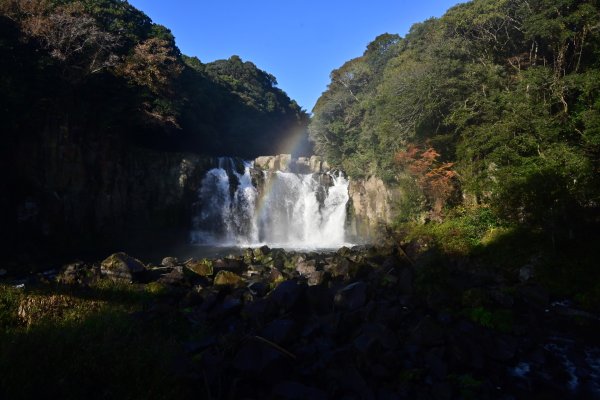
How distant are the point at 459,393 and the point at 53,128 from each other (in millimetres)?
23844

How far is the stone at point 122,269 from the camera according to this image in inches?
489

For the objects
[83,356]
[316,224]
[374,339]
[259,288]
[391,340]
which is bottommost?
[259,288]

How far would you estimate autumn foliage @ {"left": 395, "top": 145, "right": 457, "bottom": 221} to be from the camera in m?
20.1

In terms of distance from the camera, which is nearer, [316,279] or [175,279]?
[316,279]

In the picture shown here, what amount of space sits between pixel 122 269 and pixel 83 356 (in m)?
8.45

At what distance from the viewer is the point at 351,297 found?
8852mm

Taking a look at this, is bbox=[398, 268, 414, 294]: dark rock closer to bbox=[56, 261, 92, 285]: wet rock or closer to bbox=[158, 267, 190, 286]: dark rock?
bbox=[158, 267, 190, 286]: dark rock

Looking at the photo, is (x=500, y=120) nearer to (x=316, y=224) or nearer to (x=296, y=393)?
(x=316, y=224)

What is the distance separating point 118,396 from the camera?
4363 millimetres

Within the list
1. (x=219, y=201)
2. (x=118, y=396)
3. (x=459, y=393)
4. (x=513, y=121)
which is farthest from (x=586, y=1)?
(x=219, y=201)

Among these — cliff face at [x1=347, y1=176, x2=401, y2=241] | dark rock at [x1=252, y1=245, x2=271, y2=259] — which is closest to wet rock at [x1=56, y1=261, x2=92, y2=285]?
dark rock at [x1=252, y1=245, x2=271, y2=259]

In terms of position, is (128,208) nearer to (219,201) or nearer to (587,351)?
(219,201)

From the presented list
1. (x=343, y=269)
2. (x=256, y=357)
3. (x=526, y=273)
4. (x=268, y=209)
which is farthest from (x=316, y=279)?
(x=268, y=209)

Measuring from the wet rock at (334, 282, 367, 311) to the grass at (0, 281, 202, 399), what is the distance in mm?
3788
